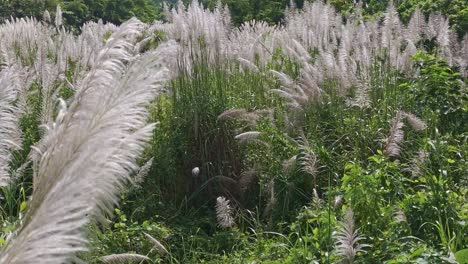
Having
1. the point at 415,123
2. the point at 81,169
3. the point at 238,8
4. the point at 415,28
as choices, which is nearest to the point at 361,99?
the point at 415,123

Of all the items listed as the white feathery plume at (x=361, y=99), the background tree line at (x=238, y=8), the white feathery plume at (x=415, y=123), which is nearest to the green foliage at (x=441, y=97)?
the white feathery plume at (x=361, y=99)

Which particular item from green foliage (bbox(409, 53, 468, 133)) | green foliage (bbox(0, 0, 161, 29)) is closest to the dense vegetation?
green foliage (bbox(409, 53, 468, 133))

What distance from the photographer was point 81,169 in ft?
5.09

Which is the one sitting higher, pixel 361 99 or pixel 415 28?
pixel 415 28

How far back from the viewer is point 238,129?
222 inches

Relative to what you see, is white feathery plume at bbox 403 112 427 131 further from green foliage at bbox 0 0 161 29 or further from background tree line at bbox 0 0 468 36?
green foliage at bbox 0 0 161 29

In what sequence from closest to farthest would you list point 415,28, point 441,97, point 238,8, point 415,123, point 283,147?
point 415,123 < point 283,147 < point 441,97 < point 415,28 < point 238,8

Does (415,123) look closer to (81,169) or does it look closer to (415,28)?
(415,28)

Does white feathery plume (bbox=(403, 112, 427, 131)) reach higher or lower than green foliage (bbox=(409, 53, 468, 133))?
higher

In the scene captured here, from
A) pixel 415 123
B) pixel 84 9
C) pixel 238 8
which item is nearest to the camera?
pixel 415 123

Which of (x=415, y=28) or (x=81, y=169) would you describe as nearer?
(x=81, y=169)

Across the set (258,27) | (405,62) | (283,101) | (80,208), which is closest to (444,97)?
(405,62)

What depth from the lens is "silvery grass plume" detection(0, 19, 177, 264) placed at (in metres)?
1.47

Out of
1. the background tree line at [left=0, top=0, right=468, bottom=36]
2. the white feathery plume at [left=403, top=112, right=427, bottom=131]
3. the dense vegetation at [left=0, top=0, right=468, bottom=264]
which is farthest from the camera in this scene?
the background tree line at [left=0, top=0, right=468, bottom=36]
